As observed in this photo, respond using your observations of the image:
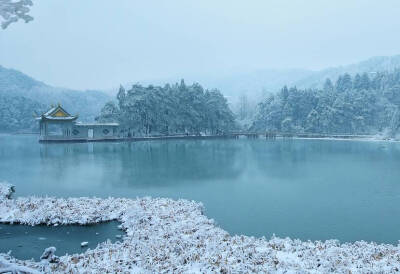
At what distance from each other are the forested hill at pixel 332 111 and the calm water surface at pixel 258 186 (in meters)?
41.1

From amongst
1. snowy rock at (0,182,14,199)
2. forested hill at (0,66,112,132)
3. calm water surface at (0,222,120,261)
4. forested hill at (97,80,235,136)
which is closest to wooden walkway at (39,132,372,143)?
forested hill at (97,80,235,136)

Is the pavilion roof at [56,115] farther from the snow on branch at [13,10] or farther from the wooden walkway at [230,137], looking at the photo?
the snow on branch at [13,10]

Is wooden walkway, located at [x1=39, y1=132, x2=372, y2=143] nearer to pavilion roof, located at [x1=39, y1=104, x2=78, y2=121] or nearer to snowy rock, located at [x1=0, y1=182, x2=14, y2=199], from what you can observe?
pavilion roof, located at [x1=39, y1=104, x2=78, y2=121]

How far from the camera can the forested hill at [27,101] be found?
282 feet

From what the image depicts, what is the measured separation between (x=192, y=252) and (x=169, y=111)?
5424 centimetres

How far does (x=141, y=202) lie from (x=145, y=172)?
1005cm

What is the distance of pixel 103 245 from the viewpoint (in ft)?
34.0

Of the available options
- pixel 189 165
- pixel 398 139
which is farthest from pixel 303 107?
pixel 189 165

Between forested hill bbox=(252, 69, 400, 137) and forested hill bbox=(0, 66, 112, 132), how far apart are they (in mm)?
55698

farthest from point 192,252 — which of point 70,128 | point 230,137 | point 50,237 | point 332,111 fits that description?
point 332,111

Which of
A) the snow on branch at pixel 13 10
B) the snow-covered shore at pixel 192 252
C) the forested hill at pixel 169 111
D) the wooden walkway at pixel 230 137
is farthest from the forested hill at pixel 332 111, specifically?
the snow on branch at pixel 13 10

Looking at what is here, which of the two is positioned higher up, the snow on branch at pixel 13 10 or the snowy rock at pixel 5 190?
the snow on branch at pixel 13 10

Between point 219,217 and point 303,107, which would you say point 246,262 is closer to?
point 219,217

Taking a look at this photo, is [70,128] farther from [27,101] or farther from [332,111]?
[332,111]
